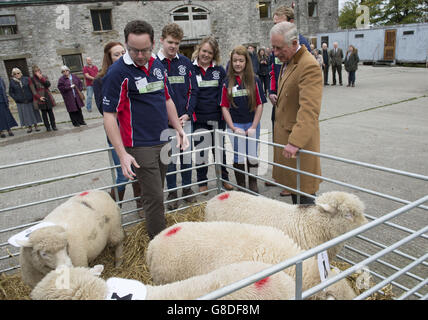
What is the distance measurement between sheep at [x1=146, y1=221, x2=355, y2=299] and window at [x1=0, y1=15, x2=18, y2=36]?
20442 mm

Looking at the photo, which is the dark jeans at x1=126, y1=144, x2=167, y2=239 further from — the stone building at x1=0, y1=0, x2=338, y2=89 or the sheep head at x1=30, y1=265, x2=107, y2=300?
the stone building at x1=0, y1=0, x2=338, y2=89

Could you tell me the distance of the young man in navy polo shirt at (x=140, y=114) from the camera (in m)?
2.45

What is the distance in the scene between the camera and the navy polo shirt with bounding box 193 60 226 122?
4.18 m

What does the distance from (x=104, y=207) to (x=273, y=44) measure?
2.17 metres

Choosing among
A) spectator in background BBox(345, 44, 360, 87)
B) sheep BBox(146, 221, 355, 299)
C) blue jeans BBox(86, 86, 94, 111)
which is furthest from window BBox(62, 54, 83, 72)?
sheep BBox(146, 221, 355, 299)

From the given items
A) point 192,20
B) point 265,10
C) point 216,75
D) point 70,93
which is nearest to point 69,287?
point 216,75

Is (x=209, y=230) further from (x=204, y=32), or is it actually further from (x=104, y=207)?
(x=204, y=32)

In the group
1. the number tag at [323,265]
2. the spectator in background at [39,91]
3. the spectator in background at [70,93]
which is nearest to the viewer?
the number tag at [323,265]

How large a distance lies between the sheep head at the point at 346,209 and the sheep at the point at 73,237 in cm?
189

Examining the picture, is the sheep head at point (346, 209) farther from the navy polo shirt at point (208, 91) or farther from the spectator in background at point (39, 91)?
the spectator in background at point (39, 91)

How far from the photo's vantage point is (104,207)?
2922 millimetres

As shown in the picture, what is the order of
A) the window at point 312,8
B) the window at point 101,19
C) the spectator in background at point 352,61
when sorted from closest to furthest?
the spectator in background at point 352,61 → the window at point 101,19 → the window at point 312,8

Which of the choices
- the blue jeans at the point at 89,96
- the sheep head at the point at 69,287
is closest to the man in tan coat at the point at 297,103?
the sheep head at the point at 69,287

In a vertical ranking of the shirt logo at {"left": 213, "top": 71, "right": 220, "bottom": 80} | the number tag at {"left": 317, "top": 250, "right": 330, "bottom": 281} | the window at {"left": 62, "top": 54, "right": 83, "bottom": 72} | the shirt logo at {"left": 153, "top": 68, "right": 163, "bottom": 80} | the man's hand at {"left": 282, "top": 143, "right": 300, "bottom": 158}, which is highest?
the window at {"left": 62, "top": 54, "right": 83, "bottom": 72}
